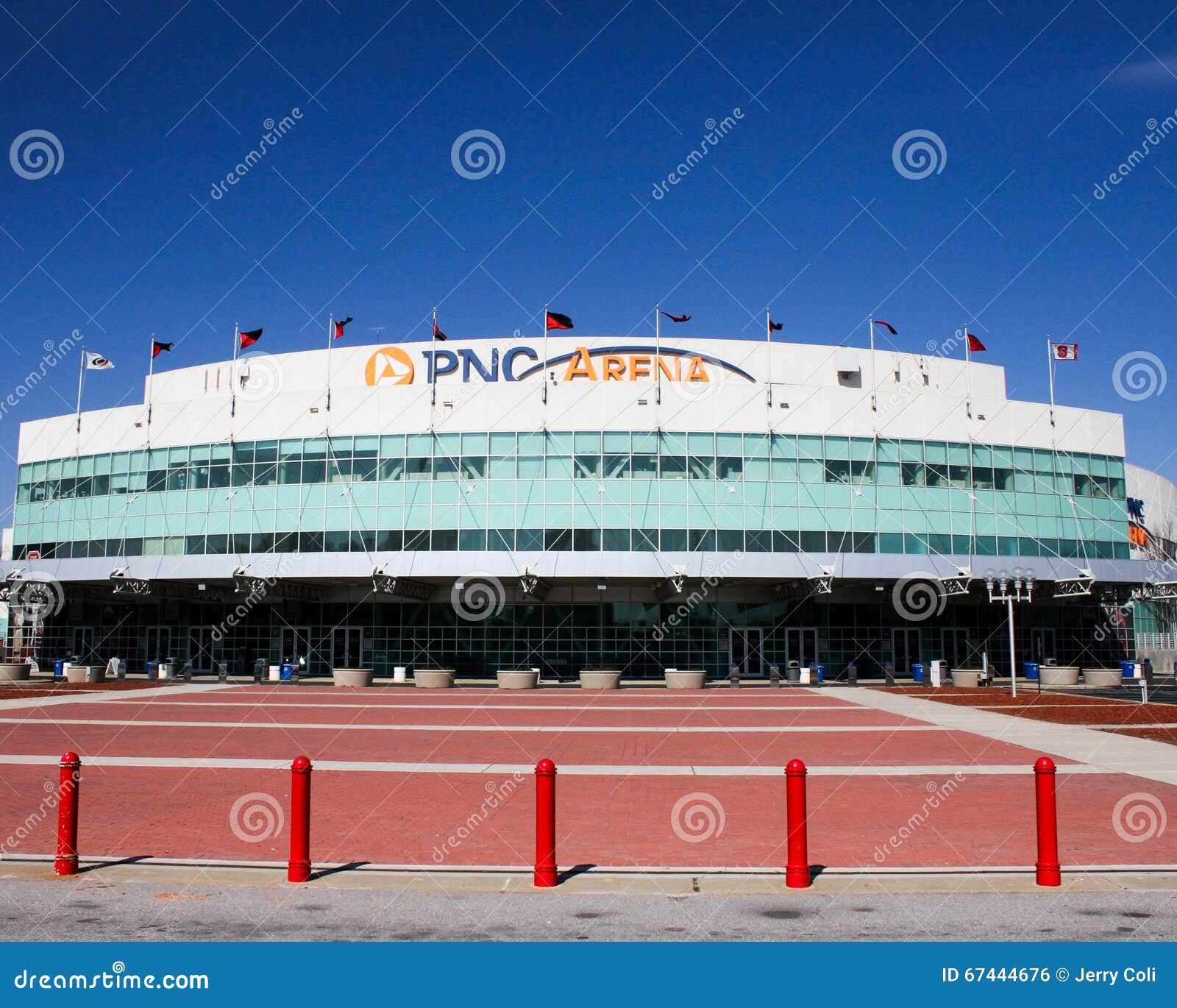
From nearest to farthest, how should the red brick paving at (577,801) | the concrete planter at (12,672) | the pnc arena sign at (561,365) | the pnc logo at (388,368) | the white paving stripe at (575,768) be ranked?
the red brick paving at (577,801), the white paving stripe at (575,768), the concrete planter at (12,672), the pnc arena sign at (561,365), the pnc logo at (388,368)

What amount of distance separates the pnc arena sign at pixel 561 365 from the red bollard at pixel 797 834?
36338 millimetres

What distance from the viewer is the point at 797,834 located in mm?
8320

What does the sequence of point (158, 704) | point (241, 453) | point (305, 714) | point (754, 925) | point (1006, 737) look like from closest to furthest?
point (754, 925), point (1006, 737), point (305, 714), point (158, 704), point (241, 453)

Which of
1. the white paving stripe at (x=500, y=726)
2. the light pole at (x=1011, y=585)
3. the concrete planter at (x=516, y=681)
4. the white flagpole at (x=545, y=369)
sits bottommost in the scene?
the white paving stripe at (x=500, y=726)

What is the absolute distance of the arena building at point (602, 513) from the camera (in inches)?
1682

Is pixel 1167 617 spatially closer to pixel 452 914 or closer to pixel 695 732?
pixel 695 732

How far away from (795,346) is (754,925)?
136ft

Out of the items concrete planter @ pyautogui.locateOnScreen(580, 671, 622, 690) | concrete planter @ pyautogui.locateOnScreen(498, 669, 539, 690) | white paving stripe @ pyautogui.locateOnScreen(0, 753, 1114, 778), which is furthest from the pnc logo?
white paving stripe @ pyautogui.locateOnScreen(0, 753, 1114, 778)

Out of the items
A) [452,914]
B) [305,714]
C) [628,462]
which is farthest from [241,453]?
[452,914]

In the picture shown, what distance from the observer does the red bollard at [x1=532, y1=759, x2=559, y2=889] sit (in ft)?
27.0

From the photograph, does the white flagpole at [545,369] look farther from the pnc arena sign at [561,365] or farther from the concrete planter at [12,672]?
the concrete planter at [12,672]

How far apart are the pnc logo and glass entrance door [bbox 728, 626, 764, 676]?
1744cm

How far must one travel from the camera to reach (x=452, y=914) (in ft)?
24.4

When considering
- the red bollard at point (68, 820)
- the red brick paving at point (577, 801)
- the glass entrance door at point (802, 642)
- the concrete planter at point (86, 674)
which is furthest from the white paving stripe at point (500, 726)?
the glass entrance door at point (802, 642)
